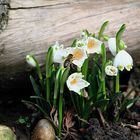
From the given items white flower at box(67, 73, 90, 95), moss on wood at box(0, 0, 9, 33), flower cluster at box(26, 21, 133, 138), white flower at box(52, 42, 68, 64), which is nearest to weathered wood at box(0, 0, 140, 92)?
moss on wood at box(0, 0, 9, 33)

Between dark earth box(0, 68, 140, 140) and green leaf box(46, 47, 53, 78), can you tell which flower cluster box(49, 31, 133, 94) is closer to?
green leaf box(46, 47, 53, 78)

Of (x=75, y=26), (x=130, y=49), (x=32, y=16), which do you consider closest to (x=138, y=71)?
(x=130, y=49)

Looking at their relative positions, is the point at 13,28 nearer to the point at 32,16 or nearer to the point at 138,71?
the point at 32,16

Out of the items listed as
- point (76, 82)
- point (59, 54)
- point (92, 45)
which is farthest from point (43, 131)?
point (92, 45)

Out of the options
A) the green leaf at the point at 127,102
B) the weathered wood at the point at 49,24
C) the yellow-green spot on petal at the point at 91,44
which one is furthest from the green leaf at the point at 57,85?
the green leaf at the point at 127,102

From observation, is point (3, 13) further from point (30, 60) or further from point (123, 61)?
point (123, 61)
